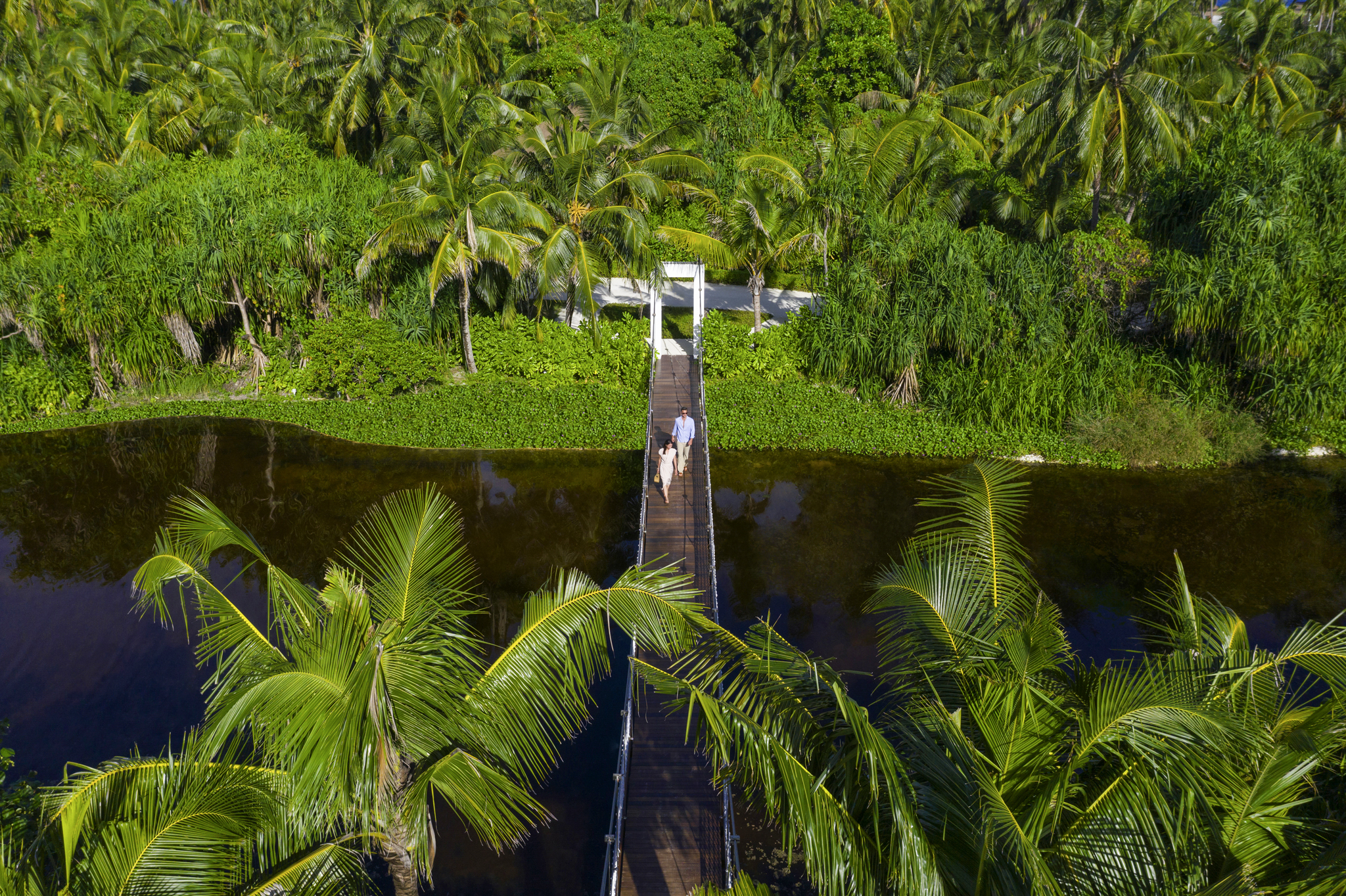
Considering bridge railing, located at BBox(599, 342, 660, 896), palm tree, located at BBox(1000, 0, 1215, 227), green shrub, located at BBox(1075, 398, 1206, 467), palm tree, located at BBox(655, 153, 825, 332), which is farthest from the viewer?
palm tree, located at BBox(655, 153, 825, 332)

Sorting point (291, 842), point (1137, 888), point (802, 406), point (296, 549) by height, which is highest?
point (1137, 888)

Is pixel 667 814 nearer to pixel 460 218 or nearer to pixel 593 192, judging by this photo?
pixel 460 218

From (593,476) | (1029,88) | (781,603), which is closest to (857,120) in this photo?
(1029,88)

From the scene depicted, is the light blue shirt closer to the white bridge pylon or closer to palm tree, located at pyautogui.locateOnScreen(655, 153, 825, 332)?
the white bridge pylon

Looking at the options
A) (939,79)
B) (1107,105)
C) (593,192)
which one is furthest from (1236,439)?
(939,79)

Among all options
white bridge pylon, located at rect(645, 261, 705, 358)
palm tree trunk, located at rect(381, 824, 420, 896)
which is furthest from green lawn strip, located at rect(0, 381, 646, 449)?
palm tree trunk, located at rect(381, 824, 420, 896)

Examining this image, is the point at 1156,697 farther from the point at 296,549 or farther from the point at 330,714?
the point at 296,549
